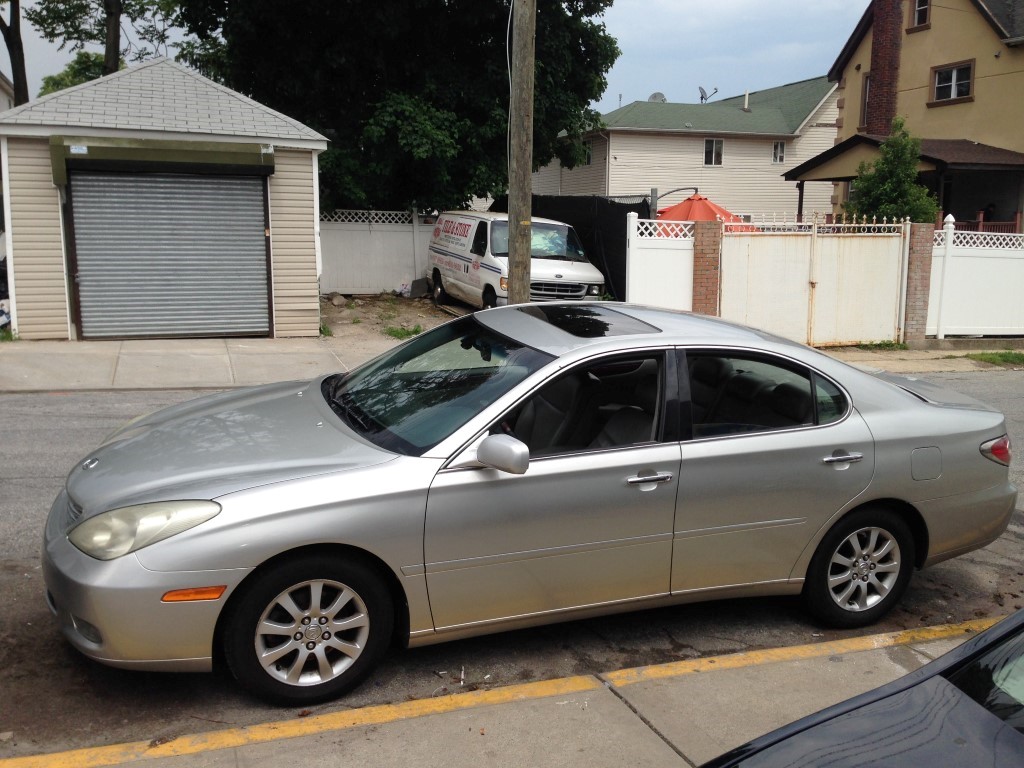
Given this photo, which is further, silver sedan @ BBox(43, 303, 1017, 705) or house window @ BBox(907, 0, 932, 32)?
house window @ BBox(907, 0, 932, 32)

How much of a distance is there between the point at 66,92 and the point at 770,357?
1281cm

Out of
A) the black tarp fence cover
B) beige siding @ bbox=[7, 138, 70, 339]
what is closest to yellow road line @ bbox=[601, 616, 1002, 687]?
the black tarp fence cover

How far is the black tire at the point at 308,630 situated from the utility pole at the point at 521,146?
6809 mm

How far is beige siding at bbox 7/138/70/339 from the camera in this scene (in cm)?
1340

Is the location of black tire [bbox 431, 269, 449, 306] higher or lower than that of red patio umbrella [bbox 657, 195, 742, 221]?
lower

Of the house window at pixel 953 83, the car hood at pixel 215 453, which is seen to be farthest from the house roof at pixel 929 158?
the car hood at pixel 215 453

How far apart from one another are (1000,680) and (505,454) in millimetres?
1928

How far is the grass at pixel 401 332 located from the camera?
15688 millimetres

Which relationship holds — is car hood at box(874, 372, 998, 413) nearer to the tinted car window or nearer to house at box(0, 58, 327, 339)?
the tinted car window

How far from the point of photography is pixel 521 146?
10539mm

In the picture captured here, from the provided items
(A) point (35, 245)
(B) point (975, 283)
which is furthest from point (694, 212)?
(A) point (35, 245)

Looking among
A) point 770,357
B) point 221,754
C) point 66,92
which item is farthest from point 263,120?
point 221,754

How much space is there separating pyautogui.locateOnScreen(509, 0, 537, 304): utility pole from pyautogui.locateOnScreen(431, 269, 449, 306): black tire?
29.0 ft

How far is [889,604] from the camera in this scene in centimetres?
488
